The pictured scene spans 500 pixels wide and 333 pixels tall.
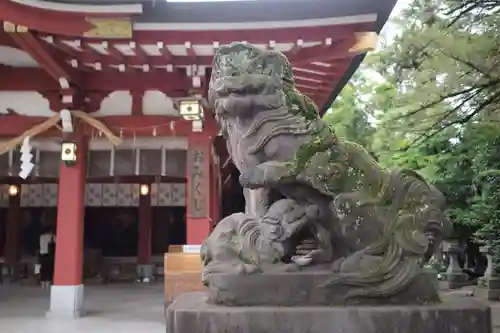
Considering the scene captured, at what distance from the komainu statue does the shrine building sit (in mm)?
3974

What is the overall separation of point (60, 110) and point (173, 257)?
3.11 meters

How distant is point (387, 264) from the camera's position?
3076mm

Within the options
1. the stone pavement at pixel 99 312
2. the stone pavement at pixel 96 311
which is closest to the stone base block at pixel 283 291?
the stone pavement at pixel 99 312

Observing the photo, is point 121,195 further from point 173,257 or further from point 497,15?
point 497,15

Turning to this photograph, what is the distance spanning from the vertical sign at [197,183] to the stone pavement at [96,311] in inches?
68.1

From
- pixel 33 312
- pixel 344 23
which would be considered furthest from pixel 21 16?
pixel 33 312

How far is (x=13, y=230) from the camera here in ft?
49.9

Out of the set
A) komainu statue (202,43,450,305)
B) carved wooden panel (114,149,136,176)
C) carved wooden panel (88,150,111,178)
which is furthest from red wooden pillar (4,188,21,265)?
komainu statue (202,43,450,305)

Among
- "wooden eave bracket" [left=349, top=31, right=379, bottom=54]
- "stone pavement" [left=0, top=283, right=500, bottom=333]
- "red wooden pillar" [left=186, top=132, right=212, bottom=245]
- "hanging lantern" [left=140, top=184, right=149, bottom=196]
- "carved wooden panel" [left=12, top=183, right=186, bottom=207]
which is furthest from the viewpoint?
"carved wooden panel" [left=12, top=183, right=186, bottom=207]

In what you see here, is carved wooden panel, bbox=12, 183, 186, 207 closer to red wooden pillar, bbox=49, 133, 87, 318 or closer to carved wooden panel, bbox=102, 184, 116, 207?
carved wooden panel, bbox=102, 184, 116, 207

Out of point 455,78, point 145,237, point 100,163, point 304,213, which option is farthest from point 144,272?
point 304,213

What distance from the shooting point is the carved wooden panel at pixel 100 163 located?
918 centimetres

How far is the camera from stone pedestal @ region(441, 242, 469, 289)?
39.1 ft

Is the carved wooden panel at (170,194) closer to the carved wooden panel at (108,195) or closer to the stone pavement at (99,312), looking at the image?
the carved wooden panel at (108,195)
